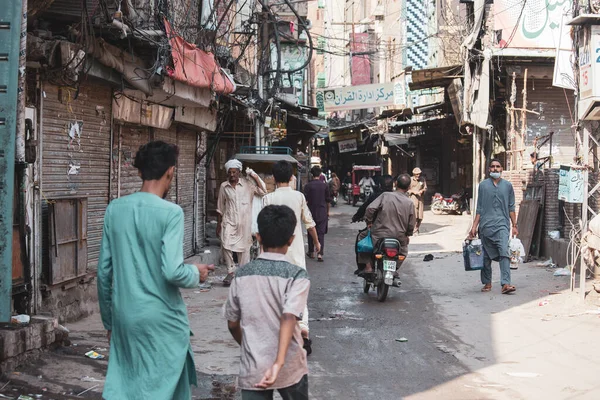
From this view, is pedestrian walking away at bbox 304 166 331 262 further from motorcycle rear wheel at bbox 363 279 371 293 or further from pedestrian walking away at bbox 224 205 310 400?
pedestrian walking away at bbox 224 205 310 400

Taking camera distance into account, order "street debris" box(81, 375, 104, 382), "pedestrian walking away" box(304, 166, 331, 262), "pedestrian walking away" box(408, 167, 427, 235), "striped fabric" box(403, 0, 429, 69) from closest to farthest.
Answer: "street debris" box(81, 375, 104, 382)
"pedestrian walking away" box(304, 166, 331, 262)
"pedestrian walking away" box(408, 167, 427, 235)
"striped fabric" box(403, 0, 429, 69)

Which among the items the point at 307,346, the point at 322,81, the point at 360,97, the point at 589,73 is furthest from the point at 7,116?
the point at 322,81

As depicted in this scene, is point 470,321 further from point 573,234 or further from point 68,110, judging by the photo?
point 68,110

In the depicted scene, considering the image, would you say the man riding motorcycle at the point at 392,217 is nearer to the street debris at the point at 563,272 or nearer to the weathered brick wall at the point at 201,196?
the street debris at the point at 563,272

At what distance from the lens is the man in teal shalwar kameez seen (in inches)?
150

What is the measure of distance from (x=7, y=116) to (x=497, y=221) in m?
7.21

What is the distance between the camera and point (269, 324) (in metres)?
3.74

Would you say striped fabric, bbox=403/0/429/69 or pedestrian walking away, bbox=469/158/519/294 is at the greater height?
striped fabric, bbox=403/0/429/69

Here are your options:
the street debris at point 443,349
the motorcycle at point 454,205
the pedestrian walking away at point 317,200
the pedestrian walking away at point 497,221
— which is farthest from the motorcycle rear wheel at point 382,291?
the motorcycle at point 454,205

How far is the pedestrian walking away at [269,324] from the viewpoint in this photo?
3.69 meters

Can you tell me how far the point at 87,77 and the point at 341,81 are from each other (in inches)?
2094

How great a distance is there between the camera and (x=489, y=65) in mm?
19578

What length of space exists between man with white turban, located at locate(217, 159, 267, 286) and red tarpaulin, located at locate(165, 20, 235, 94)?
1311 mm

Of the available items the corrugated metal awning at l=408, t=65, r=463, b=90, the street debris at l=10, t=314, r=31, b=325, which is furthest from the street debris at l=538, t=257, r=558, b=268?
the street debris at l=10, t=314, r=31, b=325
